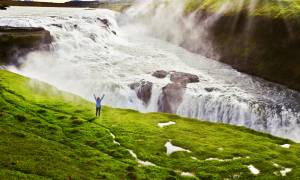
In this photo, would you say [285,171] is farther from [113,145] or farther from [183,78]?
[183,78]

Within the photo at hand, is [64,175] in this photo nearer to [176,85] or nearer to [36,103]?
[36,103]

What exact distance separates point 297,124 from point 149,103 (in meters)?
23.7

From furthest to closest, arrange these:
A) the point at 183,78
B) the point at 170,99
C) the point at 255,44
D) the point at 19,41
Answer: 1. the point at 255,44
2. the point at 19,41
3. the point at 183,78
4. the point at 170,99

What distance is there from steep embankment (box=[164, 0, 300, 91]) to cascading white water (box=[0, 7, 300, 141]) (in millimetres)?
3046

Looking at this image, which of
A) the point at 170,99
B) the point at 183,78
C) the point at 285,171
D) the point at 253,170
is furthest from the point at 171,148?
the point at 183,78

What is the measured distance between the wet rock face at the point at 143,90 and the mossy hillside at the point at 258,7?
33.3m

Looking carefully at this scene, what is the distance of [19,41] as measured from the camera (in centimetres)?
8162

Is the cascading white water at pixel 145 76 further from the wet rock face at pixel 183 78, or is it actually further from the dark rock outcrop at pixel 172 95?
the wet rock face at pixel 183 78

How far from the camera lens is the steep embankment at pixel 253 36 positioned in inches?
3073

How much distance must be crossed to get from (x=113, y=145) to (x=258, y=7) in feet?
197

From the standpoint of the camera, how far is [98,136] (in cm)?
4597

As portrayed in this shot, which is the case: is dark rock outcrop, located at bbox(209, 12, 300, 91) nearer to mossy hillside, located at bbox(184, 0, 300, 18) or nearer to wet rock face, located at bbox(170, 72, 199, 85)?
mossy hillside, located at bbox(184, 0, 300, 18)

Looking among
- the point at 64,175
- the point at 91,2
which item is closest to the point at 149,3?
the point at 91,2

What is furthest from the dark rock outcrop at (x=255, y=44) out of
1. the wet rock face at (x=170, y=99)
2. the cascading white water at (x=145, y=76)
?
the wet rock face at (x=170, y=99)
